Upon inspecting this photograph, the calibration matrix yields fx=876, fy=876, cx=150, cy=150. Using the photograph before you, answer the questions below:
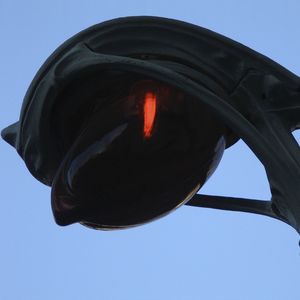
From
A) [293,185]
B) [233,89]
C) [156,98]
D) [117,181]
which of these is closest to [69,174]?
[117,181]

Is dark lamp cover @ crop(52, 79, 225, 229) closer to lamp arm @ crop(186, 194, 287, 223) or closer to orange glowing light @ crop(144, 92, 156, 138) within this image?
orange glowing light @ crop(144, 92, 156, 138)

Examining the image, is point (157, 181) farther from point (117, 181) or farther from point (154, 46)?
point (154, 46)

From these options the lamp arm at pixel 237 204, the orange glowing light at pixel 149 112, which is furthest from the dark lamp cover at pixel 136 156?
the lamp arm at pixel 237 204

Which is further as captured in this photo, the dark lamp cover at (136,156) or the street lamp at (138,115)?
the dark lamp cover at (136,156)

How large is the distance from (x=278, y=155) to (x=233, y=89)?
39 centimetres

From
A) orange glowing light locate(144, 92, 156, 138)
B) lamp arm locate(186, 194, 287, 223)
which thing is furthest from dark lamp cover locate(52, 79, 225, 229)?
lamp arm locate(186, 194, 287, 223)

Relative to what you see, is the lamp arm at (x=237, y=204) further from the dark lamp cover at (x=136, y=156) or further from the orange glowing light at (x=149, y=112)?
the orange glowing light at (x=149, y=112)

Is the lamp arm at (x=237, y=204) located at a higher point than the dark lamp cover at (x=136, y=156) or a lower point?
lower

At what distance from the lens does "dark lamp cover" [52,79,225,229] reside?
2918 mm

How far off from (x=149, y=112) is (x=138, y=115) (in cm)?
4

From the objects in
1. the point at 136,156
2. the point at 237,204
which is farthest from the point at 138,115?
the point at 237,204

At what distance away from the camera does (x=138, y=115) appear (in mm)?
2906

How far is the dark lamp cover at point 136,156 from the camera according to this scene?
2.92m

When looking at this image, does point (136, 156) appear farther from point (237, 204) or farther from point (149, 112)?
point (237, 204)
